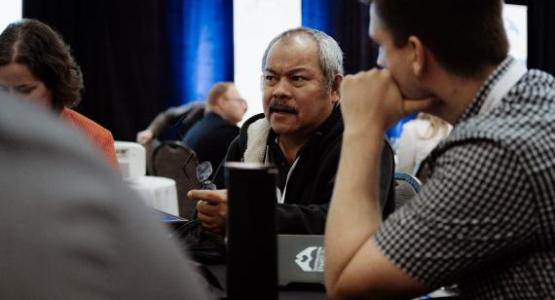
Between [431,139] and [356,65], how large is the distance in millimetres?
3314

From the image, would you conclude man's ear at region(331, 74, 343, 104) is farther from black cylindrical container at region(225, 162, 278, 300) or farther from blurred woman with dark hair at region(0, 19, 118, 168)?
black cylindrical container at region(225, 162, 278, 300)

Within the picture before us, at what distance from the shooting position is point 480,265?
3.77 feet

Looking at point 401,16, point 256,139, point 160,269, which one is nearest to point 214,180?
point 256,139

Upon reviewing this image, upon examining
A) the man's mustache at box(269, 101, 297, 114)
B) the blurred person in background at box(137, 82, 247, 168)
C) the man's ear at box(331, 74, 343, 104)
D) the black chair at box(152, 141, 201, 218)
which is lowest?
the black chair at box(152, 141, 201, 218)

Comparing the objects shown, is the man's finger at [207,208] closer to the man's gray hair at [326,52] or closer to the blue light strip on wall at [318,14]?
the man's gray hair at [326,52]

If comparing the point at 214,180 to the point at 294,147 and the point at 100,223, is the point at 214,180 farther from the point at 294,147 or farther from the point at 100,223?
the point at 100,223

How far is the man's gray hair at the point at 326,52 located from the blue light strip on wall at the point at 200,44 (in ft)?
16.1

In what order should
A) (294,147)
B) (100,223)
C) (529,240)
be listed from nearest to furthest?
(100,223) → (529,240) → (294,147)

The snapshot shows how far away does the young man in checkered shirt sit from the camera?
110cm

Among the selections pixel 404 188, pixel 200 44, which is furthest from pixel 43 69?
pixel 200 44

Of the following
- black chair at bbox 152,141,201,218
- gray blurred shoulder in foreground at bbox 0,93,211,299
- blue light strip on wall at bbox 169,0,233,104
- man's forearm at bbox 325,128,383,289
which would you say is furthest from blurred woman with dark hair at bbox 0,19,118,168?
blue light strip on wall at bbox 169,0,233,104

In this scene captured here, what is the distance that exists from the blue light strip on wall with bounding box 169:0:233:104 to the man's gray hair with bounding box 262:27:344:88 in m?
4.90

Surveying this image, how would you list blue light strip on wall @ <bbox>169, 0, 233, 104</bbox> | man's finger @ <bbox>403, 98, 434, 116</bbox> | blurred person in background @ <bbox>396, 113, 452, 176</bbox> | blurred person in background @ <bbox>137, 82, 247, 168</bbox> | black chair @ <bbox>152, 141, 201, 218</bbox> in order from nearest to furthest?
man's finger @ <bbox>403, 98, 434, 116</bbox> < blurred person in background @ <bbox>396, 113, 452, 176</bbox> < black chair @ <bbox>152, 141, 201, 218</bbox> < blurred person in background @ <bbox>137, 82, 247, 168</bbox> < blue light strip on wall @ <bbox>169, 0, 233, 104</bbox>

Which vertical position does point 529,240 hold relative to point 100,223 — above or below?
below
